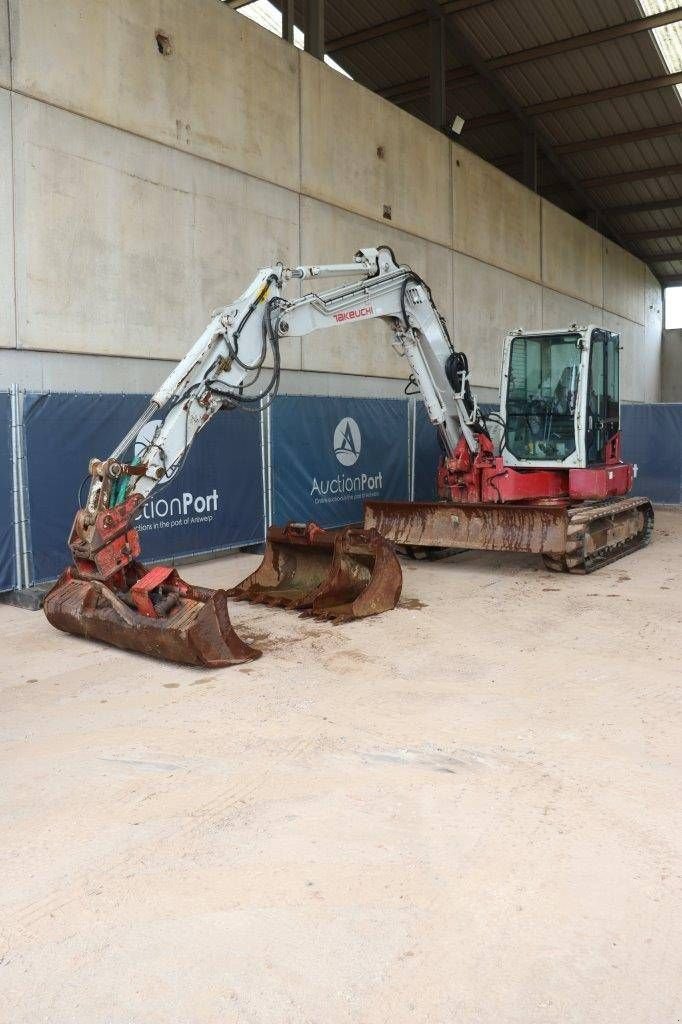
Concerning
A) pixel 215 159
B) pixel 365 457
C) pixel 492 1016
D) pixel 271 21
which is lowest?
pixel 492 1016

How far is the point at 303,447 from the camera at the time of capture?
1081 centimetres

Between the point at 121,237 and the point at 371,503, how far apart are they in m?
4.04

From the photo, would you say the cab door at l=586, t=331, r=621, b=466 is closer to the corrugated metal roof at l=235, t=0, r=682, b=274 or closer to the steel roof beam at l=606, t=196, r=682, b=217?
the corrugated metal roof at l=235, t=0, r=682, b=274

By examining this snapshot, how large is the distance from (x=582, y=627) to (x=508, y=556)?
3.44 metres

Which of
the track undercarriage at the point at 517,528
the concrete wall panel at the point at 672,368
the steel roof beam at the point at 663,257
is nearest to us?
the track undercarriage at the point at 517,528

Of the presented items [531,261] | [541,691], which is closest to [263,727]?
[541,691]

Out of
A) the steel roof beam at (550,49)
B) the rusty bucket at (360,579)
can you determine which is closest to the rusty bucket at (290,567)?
the rusty bucket at (360,579)

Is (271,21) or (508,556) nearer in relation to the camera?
(508,556)

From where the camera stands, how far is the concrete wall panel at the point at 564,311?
1878cm

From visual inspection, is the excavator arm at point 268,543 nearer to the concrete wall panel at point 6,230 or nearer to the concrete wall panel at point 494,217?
the concrete wall panel at point 6,230

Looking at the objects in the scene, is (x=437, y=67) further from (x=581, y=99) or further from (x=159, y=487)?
(x=159, y=487)

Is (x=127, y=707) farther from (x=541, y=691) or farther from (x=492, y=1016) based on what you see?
(x=492, y=1016)

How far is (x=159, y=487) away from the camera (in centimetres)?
652

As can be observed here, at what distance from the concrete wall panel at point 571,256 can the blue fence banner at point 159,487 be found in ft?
37.3
